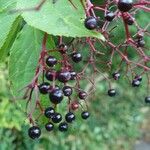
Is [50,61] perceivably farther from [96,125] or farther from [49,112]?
[96,125]

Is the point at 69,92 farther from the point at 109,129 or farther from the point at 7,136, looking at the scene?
the point at 109,129

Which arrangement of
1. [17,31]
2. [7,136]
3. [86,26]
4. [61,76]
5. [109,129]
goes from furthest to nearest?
1. [109,129]
2. [7,136]
3. [17,31]
4. [61,76]
5. [86,26]

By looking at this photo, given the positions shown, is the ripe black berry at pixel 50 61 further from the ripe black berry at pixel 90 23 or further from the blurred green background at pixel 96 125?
the blurred green background at pixel 96 125

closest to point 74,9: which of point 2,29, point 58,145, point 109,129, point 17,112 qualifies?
point 2,29

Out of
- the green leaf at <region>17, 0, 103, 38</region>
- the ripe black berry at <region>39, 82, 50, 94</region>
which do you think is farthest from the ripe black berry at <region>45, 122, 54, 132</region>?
the green leaf at <region>17, 0, 103, 38</region>

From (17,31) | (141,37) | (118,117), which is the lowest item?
(118,117)

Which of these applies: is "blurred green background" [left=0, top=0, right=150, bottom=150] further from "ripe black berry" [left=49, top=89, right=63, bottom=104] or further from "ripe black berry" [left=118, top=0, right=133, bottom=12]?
"ripe black berry" [left=118, top=0, right=133, bottom=12]

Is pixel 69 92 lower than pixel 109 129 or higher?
higher

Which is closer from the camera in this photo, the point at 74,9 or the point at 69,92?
the point at 74,9
